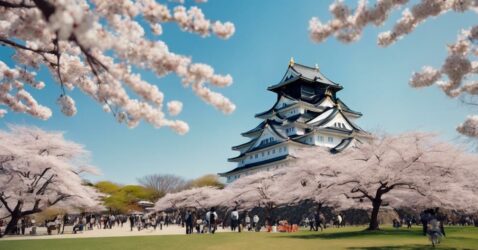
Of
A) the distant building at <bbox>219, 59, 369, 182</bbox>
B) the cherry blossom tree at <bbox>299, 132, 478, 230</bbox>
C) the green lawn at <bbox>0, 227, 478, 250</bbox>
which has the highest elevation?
the distant building at <bbox>219, 59, 369, 182</bbox>

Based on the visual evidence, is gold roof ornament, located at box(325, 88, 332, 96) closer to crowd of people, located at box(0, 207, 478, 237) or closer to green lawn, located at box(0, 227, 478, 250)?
crowd of people, located at box(0, 207, 478, 237)

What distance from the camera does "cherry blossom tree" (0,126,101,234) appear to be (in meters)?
24.0

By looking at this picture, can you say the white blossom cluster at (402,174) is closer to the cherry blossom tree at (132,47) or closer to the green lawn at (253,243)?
the green lawn at (253,243)

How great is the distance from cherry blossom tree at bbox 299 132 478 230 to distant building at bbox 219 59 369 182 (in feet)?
59.9

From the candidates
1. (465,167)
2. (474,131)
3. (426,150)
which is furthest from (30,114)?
(465,167)

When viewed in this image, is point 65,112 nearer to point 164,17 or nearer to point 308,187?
point 164,17

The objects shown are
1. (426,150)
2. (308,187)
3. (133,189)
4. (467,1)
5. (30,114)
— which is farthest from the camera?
(133,189)

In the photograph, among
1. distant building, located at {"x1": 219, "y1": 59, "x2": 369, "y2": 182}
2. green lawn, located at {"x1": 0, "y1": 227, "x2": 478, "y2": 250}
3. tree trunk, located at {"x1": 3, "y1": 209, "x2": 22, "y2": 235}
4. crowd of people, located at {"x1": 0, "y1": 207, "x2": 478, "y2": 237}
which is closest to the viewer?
green lawn, located at {"x1": 0, "y1": 227, "x2": 478, "y2": 250}

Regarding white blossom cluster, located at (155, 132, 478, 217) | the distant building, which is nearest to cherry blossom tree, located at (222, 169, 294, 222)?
the distant building

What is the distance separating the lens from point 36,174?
2486 centimetres

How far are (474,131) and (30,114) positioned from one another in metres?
11.2

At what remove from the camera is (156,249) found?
39.8ft

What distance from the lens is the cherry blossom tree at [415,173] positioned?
19141 mm

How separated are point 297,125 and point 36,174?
30552 mm
